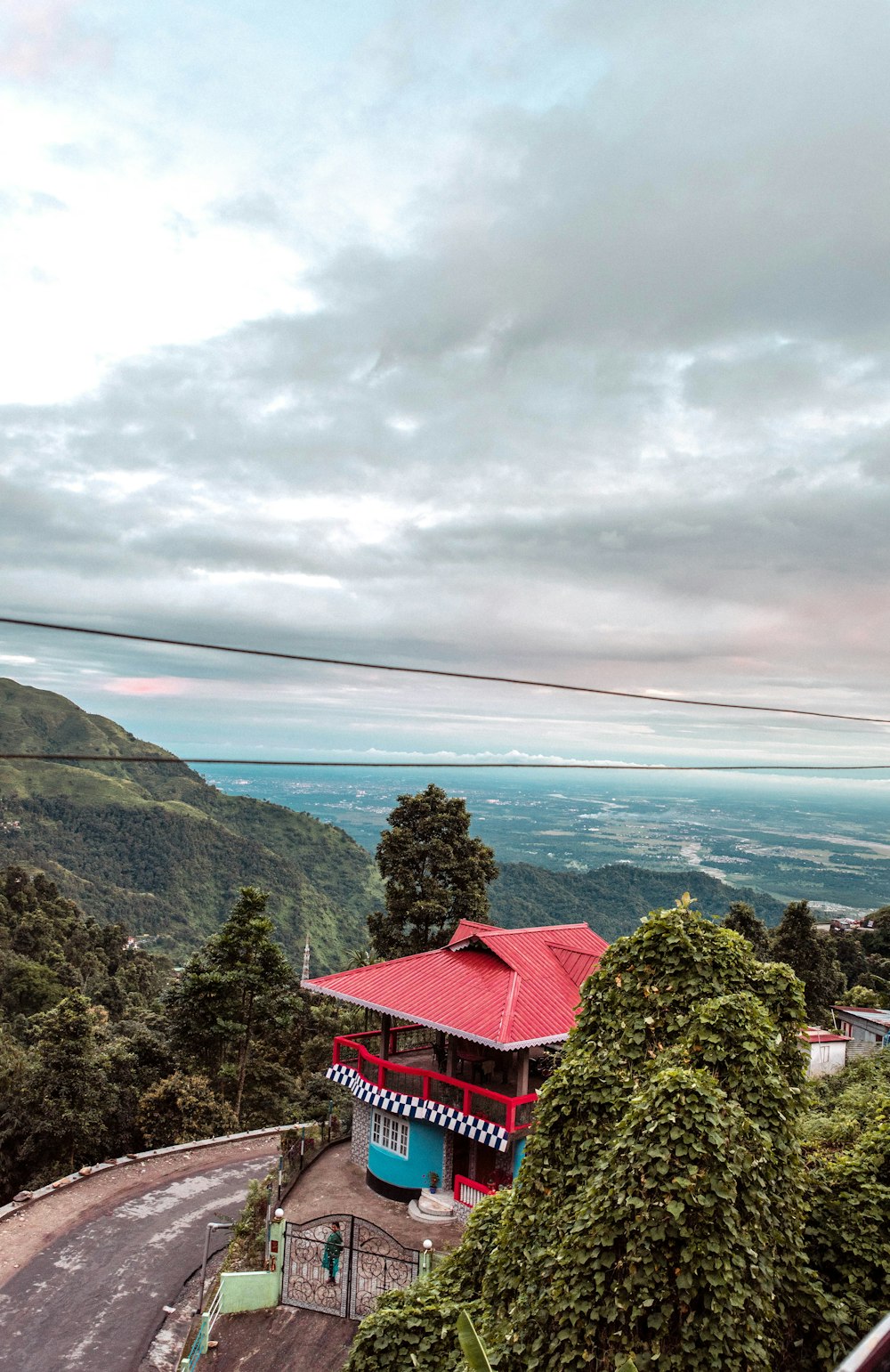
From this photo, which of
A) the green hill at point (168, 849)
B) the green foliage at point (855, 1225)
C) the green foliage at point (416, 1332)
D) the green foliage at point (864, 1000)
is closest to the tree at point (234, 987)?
the green foliage at point (416, 1332)

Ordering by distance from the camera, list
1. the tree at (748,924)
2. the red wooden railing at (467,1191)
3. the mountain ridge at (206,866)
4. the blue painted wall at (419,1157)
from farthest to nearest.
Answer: the mountain ridge at (206,866) < the tree at (748,924) < the blue painted wall at (419,1157) < the red wooden railing at (467,1191)

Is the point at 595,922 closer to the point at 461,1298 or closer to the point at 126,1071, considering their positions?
the point at 126,1071

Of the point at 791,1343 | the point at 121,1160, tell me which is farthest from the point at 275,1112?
the point at 791,1343

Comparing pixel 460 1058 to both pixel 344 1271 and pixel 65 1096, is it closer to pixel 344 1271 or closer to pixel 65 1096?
pixel 344 1271

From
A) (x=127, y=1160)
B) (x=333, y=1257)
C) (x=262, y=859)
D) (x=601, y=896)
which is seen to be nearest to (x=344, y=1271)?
(x=333, y=1257)

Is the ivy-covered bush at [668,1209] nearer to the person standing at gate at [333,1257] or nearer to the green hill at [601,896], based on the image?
the person standing at gate at [333,1257]
